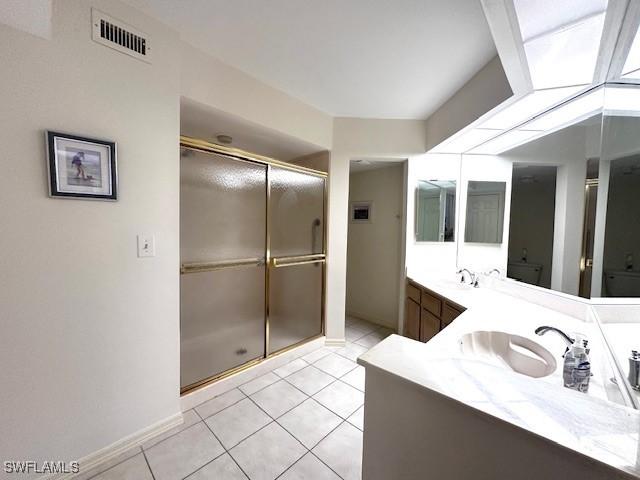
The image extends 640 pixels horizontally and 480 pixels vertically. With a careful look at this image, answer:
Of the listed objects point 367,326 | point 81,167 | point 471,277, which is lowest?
point 367,326

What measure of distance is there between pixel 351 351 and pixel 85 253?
2368 mm

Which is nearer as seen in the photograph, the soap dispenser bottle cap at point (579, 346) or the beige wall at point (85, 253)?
the soap dispenser bottle cap at point (579, 346)

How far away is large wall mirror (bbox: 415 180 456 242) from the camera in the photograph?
8.52 feet

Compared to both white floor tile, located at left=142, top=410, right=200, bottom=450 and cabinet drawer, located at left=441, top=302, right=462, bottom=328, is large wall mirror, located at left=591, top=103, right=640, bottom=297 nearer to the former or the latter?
cabinet drawer, located at left=441, top=302, right=462, bottom=328

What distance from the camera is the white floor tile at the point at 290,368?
2.21m

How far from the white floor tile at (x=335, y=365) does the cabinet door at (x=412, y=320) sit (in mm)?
678

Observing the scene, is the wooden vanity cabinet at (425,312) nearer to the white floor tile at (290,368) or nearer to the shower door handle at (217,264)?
the white floor tile at (290,368)

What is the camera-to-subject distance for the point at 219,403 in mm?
1797

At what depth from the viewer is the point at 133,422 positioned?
1.42 metres

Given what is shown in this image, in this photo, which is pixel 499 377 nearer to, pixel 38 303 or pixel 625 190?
pixel 625 190

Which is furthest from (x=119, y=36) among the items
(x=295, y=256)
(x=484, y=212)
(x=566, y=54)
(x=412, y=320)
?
(x=412, y=320)

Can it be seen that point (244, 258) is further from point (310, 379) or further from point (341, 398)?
point (341, 398)

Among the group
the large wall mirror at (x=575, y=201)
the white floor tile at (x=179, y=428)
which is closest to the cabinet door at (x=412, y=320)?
the large wall mirror at (x=575, y=201)

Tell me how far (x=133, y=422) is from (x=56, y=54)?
77.7 inches
